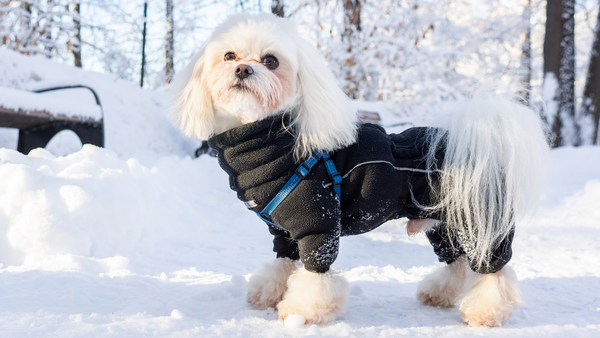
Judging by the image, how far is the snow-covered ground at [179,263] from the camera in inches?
68.2

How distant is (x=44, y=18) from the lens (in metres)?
8.68

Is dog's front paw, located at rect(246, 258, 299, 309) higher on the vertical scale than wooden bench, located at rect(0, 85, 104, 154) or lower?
lower

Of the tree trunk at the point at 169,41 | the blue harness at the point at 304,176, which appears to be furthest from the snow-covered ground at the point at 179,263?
the tree trunk at the point at 169,41

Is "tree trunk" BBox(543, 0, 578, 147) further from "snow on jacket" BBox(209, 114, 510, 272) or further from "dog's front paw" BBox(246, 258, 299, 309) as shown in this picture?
"dog's front paw" BBox(246, 258, 299, 309)

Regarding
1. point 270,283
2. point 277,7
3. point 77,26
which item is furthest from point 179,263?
point 77,26

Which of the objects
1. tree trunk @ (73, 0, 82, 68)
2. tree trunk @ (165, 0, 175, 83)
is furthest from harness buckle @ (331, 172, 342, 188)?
tree trunk @ (165, 0, 175, 83)

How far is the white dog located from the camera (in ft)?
5.74

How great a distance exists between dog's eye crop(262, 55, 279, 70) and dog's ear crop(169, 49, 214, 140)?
281mm

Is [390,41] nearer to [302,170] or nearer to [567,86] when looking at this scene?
[567,86]

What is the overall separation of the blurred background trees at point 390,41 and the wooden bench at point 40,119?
9.66 feet

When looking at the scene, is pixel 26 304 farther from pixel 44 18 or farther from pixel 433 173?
pixel 44 18

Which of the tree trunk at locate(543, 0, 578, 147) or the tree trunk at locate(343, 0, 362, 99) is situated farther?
the tree trunk at locate(343, 0, 362, 99)

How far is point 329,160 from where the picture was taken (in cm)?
182

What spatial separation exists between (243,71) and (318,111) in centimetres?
36
